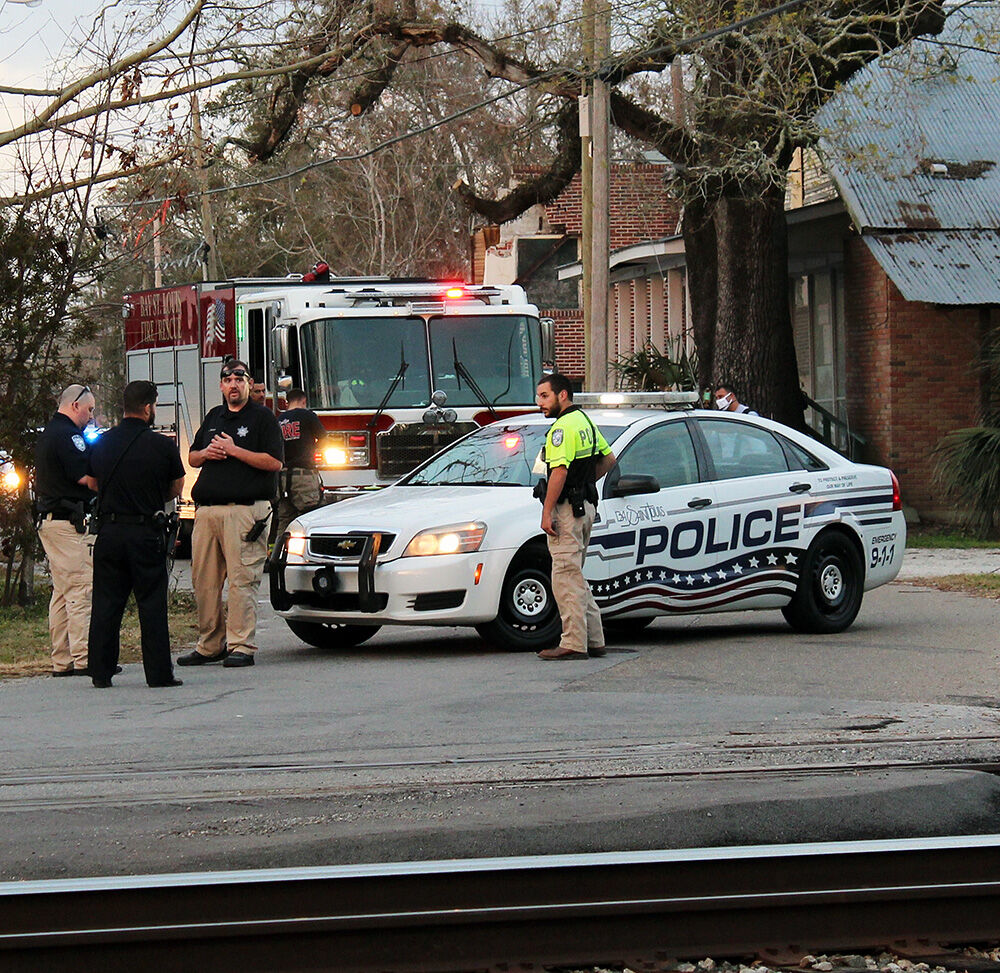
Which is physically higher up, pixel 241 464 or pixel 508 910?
pixel 241 464

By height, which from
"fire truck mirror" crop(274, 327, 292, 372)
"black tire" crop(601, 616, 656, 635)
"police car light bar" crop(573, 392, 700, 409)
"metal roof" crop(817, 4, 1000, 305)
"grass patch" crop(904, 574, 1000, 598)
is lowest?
"grass patch" crop(904, 574, 1000, 598)

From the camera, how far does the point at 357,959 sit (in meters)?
5.00

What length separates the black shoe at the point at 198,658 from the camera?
11.5m

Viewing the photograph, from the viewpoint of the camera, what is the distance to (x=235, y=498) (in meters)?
11.0

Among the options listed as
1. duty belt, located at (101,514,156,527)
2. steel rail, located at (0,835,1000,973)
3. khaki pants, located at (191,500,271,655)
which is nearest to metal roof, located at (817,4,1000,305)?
khaki pants, located at (191,500,271,655)

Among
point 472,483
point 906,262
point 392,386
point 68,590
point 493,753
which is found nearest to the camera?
point 493,753

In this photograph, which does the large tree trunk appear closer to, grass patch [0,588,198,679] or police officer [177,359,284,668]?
grass patch [0,588,198,679]

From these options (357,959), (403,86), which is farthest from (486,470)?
(403,86)

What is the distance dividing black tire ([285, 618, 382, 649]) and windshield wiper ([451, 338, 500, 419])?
5.02 meters

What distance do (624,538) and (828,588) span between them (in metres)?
1.81

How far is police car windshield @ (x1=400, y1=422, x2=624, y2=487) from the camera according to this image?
40.0 feet

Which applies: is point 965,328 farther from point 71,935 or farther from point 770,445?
point 71,935

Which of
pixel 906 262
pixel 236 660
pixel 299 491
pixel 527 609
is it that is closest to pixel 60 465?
pixel 236 660

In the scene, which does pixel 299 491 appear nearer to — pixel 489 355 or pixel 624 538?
pixel 489 355
